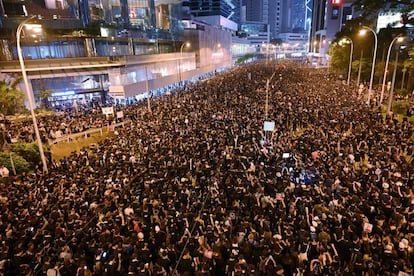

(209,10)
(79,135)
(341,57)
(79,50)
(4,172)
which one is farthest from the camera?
(209,10)

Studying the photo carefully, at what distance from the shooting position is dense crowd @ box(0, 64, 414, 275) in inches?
283

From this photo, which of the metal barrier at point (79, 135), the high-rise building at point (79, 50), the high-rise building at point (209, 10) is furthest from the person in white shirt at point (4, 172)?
the high-rise building at point (209, 10)

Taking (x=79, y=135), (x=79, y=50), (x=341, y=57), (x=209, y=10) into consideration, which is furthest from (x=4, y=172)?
(x=209, y=10)

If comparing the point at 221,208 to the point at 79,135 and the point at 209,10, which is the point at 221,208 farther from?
the point at 209,10

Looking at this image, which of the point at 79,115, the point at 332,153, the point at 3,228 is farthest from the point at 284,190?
the point at 79,115

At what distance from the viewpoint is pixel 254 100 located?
27000 mm

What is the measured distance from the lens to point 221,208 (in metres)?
9.27

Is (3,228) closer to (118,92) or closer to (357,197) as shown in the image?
(357,197)

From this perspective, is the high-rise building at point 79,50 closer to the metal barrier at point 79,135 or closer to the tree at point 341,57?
the metal barrier at point 79,135

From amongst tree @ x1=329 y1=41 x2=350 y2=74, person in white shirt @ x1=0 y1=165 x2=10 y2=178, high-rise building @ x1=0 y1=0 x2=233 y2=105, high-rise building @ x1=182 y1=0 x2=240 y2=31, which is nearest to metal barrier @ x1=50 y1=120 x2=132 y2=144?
person in white shirt @ x1=0 y1=165 x2=10 y2=178

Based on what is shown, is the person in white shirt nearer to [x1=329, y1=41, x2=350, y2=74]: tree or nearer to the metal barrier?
the metal barrier

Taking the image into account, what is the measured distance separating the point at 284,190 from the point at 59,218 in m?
7.06

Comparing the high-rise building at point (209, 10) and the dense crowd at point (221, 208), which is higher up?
the high-rise building at point (209, 10)

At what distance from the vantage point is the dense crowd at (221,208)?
7.20 metres
